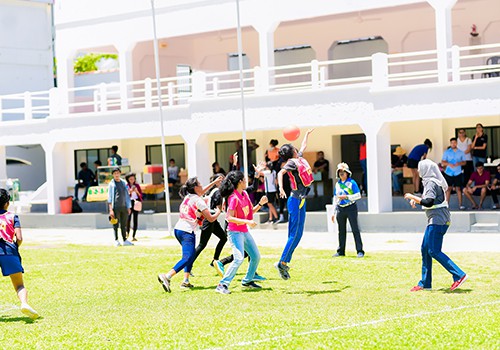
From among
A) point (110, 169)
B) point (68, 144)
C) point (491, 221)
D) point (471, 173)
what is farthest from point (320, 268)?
point (68, 144)

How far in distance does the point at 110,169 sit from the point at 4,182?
535 cm

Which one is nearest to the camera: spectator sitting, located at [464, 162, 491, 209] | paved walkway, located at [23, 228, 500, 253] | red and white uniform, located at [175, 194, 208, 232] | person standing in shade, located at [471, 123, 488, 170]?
red and white uniform, located at [175, 194, 208, 232]

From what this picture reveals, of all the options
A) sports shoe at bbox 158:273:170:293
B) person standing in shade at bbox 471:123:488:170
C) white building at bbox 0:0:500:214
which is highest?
white building at bbox 0:0:500:214

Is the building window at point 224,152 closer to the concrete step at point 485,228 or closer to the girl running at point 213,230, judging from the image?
the concrete step at point 485,228

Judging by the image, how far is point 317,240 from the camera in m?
22.7

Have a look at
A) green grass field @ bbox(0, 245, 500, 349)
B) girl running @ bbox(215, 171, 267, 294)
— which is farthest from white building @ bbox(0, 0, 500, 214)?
girl running @ bbox(215, 171, 267, 294)

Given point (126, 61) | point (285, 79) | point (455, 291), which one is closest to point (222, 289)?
point (455, 291)

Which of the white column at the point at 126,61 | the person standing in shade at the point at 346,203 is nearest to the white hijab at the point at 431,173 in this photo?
the person standing in shade at the point at 346,203

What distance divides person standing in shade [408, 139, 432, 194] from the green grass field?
27.7 feet

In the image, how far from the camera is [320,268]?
15953 mm

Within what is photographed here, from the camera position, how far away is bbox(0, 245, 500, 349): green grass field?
9.73 meters

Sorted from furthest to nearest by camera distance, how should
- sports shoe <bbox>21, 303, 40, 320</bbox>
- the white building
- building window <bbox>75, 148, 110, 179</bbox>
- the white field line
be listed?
building window <bbox>75, 148, 110, 179</bbox> < the white building < sports shoe <bbox>21, 303, 40, 320</bbox> < the white field line

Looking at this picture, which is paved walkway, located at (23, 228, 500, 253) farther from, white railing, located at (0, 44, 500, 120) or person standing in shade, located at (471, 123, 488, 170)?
white railing, located at (0, 44, 500, 120)

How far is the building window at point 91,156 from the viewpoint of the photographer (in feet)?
118
